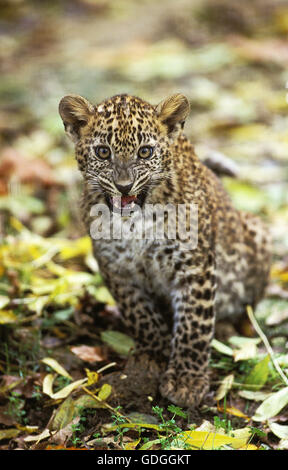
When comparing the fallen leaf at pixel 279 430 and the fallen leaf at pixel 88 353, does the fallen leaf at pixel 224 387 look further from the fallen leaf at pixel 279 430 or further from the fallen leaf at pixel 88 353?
the fallen leaf at pixel 88 353

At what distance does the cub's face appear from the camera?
5.44 m

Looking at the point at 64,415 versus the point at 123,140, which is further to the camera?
the point at 64,415

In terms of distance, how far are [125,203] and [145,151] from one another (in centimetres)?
50

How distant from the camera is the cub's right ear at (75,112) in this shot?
226 inches

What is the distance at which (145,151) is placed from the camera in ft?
18.1

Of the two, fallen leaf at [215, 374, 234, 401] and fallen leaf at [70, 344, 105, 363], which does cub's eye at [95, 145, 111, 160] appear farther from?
fallen leaf at [215, 374, 234, 401]

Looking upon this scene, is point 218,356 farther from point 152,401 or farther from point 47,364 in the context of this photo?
point 47,364

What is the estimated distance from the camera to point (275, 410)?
5.71m

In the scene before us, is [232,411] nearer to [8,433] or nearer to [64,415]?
[64,415]

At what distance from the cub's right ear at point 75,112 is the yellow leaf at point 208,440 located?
2780mm

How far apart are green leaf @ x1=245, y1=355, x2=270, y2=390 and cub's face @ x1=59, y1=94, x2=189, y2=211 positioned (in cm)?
195

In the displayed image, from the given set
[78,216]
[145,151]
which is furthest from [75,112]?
[78,216]

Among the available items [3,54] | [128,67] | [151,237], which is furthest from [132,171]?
[3,54]

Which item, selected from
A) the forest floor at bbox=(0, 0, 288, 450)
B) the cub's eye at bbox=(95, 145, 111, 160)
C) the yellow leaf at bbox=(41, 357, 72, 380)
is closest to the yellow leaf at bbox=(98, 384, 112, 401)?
the forest floor at bbox=(0, 0, 288, 450)
